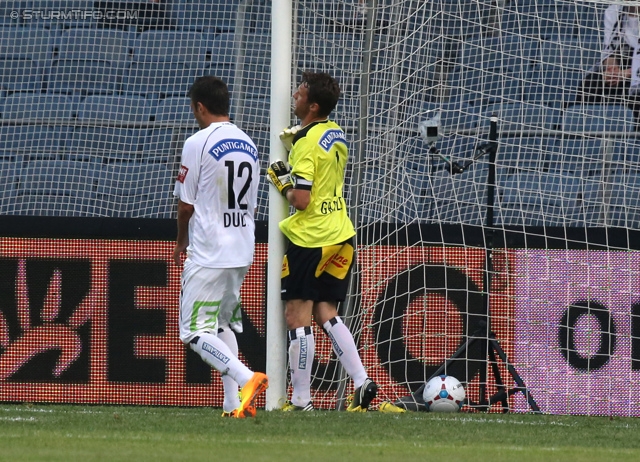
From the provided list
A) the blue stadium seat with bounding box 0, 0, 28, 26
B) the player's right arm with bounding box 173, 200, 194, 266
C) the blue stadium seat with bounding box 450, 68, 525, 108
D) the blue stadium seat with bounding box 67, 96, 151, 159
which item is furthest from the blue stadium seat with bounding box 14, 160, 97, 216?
the blue stadium seat with bounding box 450, 68, 525, 108

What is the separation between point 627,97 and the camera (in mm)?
8016

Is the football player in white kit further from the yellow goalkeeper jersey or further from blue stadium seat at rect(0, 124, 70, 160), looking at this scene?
blue stadium seat at rect(0, 124, 70, 160)

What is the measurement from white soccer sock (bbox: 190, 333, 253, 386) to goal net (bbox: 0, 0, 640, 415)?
1651 millimetres

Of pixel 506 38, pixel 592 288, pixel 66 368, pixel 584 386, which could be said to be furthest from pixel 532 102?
pixel 66 368

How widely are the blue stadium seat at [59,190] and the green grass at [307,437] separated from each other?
2.45m

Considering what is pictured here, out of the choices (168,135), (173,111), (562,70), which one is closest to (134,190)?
(168,135)

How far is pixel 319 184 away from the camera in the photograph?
22.4 feet

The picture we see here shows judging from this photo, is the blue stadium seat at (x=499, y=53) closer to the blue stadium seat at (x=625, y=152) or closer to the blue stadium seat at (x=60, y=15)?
the blue stadium seat at (x=625, y=152)

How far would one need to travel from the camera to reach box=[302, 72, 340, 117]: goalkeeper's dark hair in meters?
6.73

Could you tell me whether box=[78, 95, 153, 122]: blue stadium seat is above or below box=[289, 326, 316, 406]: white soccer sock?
above

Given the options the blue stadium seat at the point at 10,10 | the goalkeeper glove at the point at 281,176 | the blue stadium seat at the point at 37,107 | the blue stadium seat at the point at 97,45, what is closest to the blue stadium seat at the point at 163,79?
the blue stadium seat at the point at 97,45

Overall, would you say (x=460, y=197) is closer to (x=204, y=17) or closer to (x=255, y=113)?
(x=255, y=113)

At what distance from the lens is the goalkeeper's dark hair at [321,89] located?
6730 millimetres

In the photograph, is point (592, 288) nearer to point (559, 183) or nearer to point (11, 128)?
point (559, 183)
